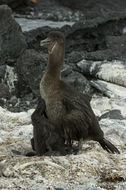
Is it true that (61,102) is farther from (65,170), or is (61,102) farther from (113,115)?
(113,115)

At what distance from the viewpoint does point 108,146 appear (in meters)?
6.35

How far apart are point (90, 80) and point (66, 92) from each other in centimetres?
540

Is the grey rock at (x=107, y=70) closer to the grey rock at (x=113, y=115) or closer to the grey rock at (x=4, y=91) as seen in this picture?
the grey rock at (x=4, y=91)

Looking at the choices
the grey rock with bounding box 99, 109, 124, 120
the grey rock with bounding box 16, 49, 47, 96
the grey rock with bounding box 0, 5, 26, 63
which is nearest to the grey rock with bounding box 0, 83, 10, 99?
the grey rock with bounding box 16, 49, 47, 96

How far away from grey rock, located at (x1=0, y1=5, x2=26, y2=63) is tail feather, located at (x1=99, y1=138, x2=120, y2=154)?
550 cm

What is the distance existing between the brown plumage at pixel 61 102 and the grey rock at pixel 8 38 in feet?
18.1

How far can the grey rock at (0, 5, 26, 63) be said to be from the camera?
1159cm

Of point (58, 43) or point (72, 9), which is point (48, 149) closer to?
point (58, 43)

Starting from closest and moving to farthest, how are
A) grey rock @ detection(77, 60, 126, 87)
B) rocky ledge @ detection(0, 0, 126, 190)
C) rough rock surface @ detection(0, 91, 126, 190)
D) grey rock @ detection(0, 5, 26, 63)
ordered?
rough rock surface @ detection(0, 91, 126, 190) → rocky ledge @ detection(0, 0, 126, 190) → grey rock @ detection(77, 60, 126, 87) → grey rock @ detection(0, 5, 26, 63)

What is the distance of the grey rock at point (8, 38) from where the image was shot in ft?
38.0

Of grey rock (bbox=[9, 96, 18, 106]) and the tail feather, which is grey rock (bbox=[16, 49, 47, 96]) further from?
the tail feather

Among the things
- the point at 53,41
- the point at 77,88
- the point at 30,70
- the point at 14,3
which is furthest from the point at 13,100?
the point at 14,3

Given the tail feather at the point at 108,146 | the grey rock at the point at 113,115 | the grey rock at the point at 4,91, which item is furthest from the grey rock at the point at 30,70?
the tail feather at the point at 108,146

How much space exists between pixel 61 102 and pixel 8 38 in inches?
233
